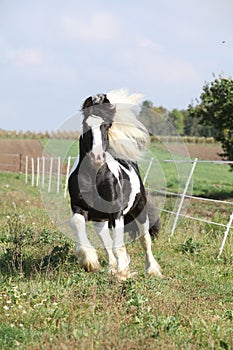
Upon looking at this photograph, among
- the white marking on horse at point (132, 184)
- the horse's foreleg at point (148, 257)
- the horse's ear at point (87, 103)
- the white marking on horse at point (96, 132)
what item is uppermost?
the horse's ear at point (87, 103)

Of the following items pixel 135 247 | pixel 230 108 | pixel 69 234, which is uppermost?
pixel 230 108

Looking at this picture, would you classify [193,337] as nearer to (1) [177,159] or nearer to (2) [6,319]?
(2) [6,319]

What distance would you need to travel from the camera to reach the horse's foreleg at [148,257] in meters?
7.35

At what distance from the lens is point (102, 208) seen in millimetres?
6605

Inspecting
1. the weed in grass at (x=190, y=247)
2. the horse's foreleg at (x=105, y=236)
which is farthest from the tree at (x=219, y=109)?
the horse's foreleg at (x=105, y=236)

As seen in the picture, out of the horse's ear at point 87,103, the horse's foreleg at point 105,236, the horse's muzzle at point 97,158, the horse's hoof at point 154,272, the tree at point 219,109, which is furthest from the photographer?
the tree at point 219,109

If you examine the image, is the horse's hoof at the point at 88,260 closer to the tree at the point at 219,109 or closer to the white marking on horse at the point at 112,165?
the white marking on horse at the point at 112,165

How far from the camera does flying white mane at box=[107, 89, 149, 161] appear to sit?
688 cm

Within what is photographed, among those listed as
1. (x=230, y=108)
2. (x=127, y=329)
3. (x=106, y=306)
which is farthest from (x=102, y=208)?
(x=230, y=108)

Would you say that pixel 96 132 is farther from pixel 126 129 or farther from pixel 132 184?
pixel 132 184

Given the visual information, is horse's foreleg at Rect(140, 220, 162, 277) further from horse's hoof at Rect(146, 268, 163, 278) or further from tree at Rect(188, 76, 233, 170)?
tree at Rect(188, 76, 233, 170)

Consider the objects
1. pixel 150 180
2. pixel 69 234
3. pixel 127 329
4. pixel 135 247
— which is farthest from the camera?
pixel 150 180

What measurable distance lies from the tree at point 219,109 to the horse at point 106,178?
14049 millimetres

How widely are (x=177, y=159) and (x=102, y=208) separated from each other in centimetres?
421
